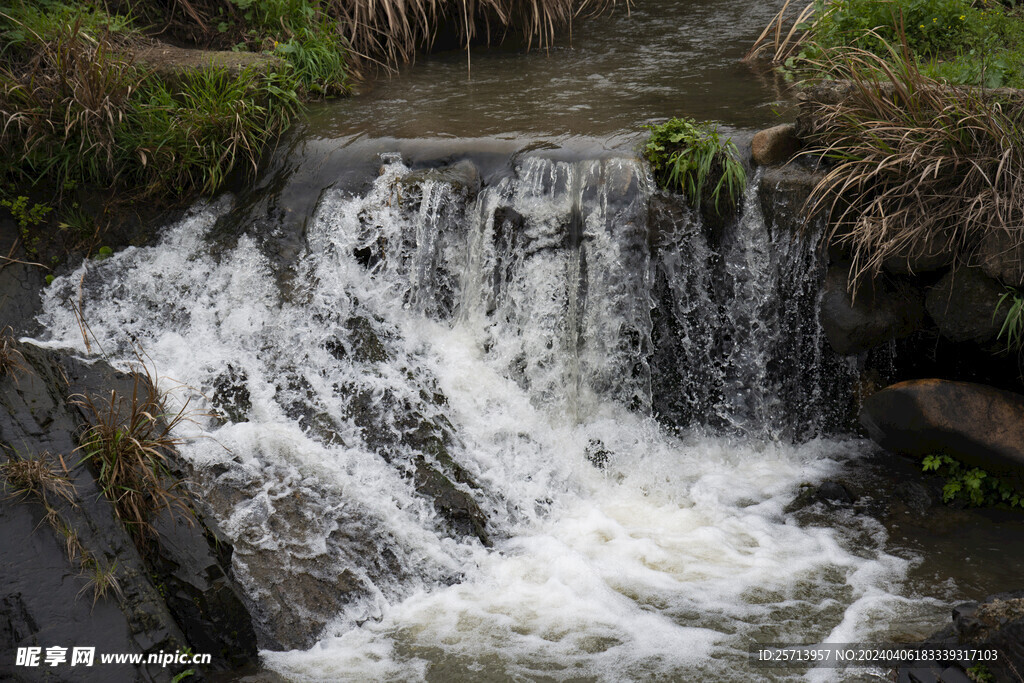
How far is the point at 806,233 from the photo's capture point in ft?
15.8

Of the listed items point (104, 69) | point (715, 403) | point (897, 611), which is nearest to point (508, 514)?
point (715, 403)

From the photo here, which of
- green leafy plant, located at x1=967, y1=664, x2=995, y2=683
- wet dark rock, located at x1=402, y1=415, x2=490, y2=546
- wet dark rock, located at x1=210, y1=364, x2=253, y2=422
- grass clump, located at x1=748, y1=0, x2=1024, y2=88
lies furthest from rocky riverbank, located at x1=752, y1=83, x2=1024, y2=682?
wet dark rock, located at x1=210, y1=364, x2=253, y2=422

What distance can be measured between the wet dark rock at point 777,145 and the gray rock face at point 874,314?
884 mm

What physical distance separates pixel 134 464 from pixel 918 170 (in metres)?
4.38

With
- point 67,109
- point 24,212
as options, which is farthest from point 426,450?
point 67,109

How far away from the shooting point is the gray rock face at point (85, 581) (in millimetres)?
3004

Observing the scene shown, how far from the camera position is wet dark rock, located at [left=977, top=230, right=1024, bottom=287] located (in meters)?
4.07

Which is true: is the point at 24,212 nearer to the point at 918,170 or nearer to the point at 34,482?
the point at 34,482

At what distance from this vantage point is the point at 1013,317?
13.4 feet

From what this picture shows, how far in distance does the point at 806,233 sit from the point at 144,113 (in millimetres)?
4675

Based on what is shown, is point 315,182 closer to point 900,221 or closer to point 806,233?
point 806,233

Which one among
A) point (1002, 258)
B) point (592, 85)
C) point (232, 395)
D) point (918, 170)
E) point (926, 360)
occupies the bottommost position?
point (926, 360)

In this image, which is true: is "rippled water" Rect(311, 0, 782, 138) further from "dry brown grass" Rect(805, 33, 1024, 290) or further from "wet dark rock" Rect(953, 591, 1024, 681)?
"wet dark rock" Rect(953, 591, 1024, 681)

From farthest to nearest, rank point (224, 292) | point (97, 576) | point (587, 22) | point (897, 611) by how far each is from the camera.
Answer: point (587, 22)
point (224, 292)
point (897, 611)
point (97, 576)
